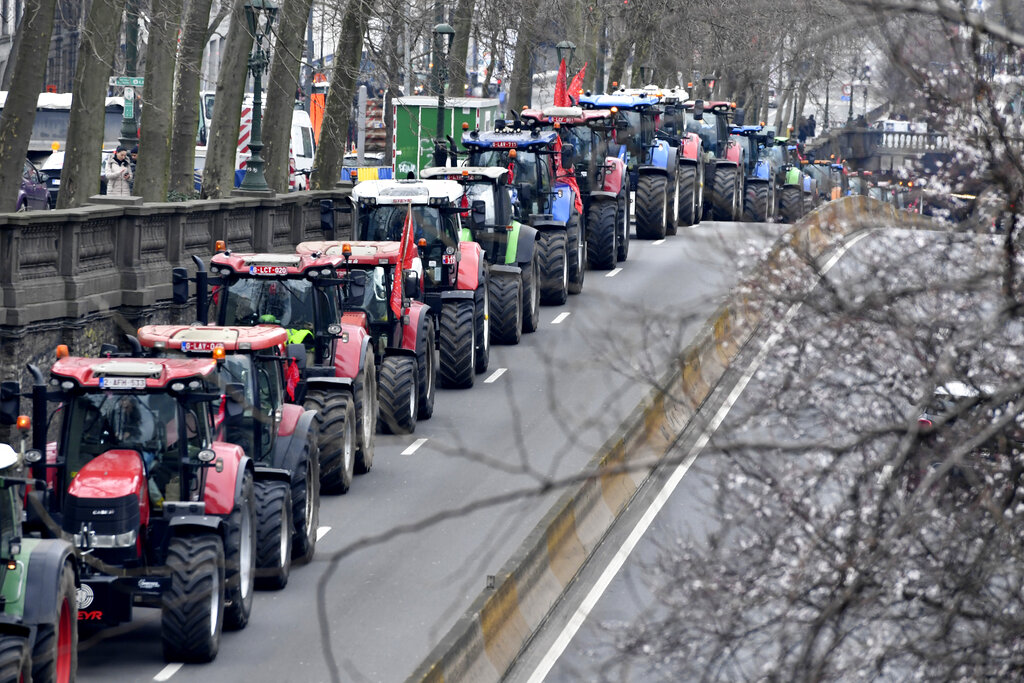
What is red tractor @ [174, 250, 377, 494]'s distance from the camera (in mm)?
17531

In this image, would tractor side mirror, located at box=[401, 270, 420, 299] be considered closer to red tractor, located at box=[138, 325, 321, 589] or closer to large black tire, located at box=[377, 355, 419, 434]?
large black tire, located at box=[377, 355, 419, 434]

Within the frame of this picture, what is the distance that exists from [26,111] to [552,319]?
29.9 feet

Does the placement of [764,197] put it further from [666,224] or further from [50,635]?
[50,635]

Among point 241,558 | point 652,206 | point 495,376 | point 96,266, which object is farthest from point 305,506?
point 652,206

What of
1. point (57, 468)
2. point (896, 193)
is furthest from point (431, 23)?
point (896, 193)

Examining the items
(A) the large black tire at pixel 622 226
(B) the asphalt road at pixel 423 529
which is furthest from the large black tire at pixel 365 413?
(A) the large black tire at pixel 622 226

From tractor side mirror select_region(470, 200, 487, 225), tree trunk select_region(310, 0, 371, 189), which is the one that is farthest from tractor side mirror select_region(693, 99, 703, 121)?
tractor side mirror select_region(470, 200, 487, 225)

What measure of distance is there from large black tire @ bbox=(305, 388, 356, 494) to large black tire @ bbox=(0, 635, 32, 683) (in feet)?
21.8

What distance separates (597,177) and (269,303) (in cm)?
1555

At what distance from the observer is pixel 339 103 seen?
33.0 meters

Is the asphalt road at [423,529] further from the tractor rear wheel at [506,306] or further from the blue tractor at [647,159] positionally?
the blue tractor at [647,159]

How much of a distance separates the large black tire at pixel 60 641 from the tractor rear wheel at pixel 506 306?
14.5m

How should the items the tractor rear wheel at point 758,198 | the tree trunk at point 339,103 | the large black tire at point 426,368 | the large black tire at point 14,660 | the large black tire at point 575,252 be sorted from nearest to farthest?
1. the large black tire at point 14,660
2. the large black tire at point 426,368
3. the large black tire at point 575,252
4. the tree trunk at point 339,103
5. the tractor rear wheel at point 758,198

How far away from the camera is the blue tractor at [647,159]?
118ft
